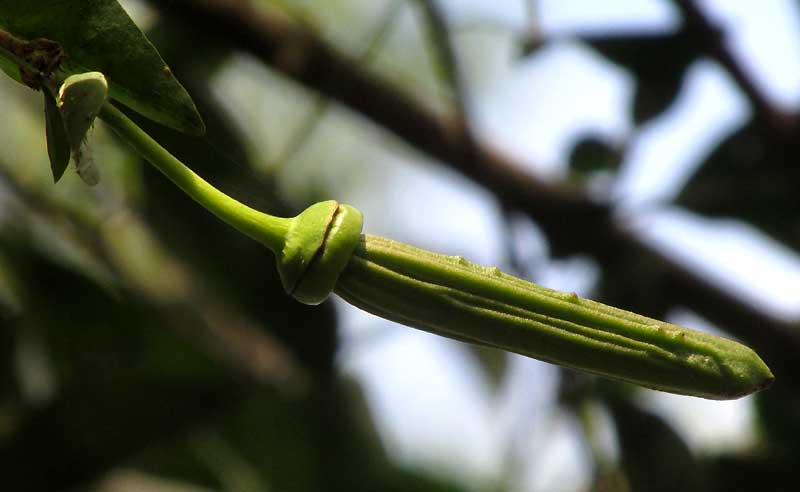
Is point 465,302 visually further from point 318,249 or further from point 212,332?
point 212,332

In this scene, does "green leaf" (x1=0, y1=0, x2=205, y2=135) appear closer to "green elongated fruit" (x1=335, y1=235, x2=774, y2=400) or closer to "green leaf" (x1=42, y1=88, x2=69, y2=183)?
"green leaf" (x1=42, y1=88, x2=69, y2=183)

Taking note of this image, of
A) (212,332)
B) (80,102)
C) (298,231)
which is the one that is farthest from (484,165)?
(80,102)

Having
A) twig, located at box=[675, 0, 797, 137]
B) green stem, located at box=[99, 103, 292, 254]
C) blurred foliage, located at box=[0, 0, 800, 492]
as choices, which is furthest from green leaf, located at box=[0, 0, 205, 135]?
twig, located at box=[675, 0, 797, 137]

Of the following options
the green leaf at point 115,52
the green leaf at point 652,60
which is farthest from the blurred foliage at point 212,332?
the green leaf at point 115,52

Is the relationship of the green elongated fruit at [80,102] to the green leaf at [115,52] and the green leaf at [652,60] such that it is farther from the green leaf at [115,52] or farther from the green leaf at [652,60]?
the green leaf at [652,60]

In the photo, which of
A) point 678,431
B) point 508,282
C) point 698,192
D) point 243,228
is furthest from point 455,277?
point 698,192
